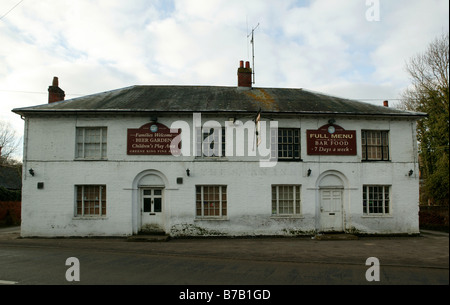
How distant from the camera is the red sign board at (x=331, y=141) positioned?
16.8m

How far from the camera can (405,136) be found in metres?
17.2

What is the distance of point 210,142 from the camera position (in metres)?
16.8

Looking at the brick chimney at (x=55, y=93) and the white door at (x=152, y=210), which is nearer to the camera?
the white door at (x=152, y=210)

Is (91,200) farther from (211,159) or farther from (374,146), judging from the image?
(374,146)

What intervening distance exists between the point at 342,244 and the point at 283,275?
21.2ft

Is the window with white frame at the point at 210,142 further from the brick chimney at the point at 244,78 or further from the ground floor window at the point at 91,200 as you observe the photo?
the ground floor window at the point at 91,200

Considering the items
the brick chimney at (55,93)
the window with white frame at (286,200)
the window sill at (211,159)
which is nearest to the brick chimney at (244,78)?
the window sill at (211,159)

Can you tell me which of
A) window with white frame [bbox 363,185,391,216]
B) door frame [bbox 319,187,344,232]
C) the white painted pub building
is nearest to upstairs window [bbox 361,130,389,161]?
the white painted pub building

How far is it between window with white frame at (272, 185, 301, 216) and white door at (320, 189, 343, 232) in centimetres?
124

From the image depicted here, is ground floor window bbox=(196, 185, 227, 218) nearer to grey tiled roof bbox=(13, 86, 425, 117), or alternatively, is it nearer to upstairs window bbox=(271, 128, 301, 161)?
upstairs window bbox=(271, 128, 301, 161)

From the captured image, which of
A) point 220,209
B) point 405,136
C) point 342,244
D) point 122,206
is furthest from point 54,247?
point 405,136

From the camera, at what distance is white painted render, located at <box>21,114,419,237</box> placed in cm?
1617

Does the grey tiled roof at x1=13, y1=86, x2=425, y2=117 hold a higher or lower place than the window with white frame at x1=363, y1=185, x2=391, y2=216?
higher

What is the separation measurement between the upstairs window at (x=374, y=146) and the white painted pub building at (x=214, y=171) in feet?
0.18
